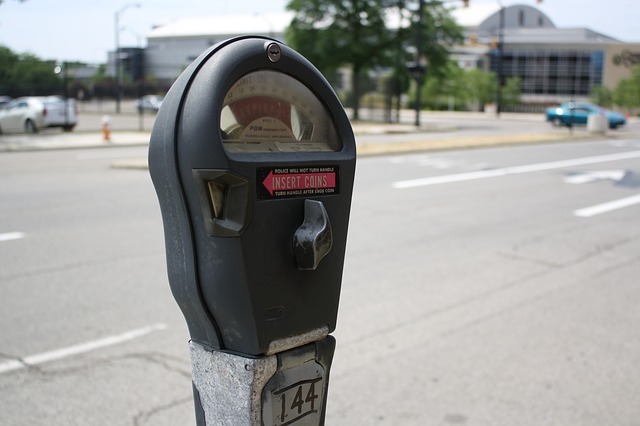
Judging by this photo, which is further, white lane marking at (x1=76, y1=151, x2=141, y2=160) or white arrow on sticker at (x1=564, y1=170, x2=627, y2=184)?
white lane marking at (x1=76, y1=151, x2=141, y2=160)

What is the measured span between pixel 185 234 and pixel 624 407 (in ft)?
10.4

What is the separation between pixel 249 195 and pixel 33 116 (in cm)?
2469

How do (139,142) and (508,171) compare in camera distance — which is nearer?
(508,171)

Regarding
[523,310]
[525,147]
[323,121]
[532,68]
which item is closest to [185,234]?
[323,121]

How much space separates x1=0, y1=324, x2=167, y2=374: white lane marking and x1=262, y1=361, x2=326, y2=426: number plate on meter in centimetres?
303

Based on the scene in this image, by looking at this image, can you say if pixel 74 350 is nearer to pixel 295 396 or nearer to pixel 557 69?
pixel 295 396

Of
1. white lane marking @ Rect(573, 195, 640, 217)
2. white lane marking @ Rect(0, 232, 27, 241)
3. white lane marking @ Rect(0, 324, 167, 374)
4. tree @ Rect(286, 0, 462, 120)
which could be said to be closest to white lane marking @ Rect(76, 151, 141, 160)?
white lane marking @ Rect(0, 232, 27, 241)

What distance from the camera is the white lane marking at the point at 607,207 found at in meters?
10.2

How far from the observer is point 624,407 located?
398 centimetres

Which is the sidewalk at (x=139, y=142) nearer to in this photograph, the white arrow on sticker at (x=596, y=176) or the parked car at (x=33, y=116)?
the parked car at (x=33, y=116)

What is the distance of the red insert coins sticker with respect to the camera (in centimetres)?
161

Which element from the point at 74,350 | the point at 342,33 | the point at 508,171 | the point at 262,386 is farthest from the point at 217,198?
the point at 342,33

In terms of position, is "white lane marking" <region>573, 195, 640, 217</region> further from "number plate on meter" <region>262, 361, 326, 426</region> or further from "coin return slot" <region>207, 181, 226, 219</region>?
"coin return slot" <region>207, 181, 226, 219</region>

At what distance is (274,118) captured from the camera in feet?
5.59
